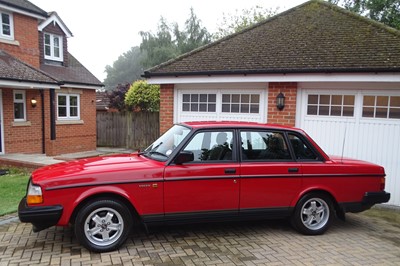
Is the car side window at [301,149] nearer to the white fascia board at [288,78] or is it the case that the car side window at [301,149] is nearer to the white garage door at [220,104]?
the white fascia board at [288,78]

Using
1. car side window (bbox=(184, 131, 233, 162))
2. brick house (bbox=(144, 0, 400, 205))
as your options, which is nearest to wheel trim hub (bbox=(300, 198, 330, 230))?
car side window (bbox=(184, 131, 233, 162))

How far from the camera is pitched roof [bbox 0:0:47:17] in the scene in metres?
12.4

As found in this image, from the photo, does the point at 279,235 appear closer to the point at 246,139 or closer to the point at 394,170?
the point at 246,139

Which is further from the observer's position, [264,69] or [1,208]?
[264,69]

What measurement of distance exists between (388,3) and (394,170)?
425 inches

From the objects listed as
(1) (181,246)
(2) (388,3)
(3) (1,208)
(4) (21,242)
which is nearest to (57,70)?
(3) (1,208)

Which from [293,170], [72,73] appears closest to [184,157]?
[293,170]

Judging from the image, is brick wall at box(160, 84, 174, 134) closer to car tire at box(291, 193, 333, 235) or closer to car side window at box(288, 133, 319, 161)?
car side window at box(288, 133, 319, 161)

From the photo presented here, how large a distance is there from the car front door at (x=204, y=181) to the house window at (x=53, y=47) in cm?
1346

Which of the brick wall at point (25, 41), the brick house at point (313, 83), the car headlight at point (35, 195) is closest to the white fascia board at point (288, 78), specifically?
the brick house at point (313, 83)

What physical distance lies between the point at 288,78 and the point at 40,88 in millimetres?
9665

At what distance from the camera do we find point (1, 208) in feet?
19.3

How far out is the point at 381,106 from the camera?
720 cm

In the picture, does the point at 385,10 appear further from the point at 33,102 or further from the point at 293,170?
the point at 33,102
